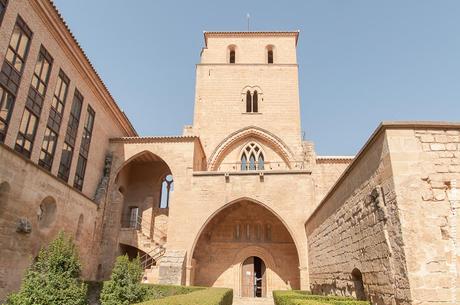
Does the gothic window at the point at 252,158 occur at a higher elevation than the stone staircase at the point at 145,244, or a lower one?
higher

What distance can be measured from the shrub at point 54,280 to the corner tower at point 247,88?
1180cm

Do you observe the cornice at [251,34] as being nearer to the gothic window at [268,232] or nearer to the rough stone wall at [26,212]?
the gothic window at [268,232]

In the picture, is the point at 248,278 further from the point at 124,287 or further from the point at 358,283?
the point at 358,283

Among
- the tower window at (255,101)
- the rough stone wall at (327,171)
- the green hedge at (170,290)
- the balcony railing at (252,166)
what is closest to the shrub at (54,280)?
the green hedge at (170,290)

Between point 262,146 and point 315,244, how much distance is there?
31.1 ft

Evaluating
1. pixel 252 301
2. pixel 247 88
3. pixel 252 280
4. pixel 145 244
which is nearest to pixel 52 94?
pixel 145 244

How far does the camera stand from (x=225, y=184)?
50.4 ft

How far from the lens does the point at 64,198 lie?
12617 millimetres

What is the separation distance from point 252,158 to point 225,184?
17.3ft

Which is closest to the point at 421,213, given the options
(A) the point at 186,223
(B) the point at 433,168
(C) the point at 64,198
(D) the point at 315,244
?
(B) the point at 433,168

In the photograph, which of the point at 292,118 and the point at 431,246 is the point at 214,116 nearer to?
the point at 292,118

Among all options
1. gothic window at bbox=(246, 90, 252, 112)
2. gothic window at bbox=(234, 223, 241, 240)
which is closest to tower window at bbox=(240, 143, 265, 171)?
gothic window at bbox=(246, 90, 252, 112)

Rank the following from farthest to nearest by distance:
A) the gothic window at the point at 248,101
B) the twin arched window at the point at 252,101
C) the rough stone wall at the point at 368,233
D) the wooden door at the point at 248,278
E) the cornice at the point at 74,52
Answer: the gothic window at the point at 248,101
the twin arched window at the point at 252,101
the wooden door at the point at 248,278
the cornice at the point at 74,52
the rough stone wall at the point at 368,233

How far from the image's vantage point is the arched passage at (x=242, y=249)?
1625 centimetres
